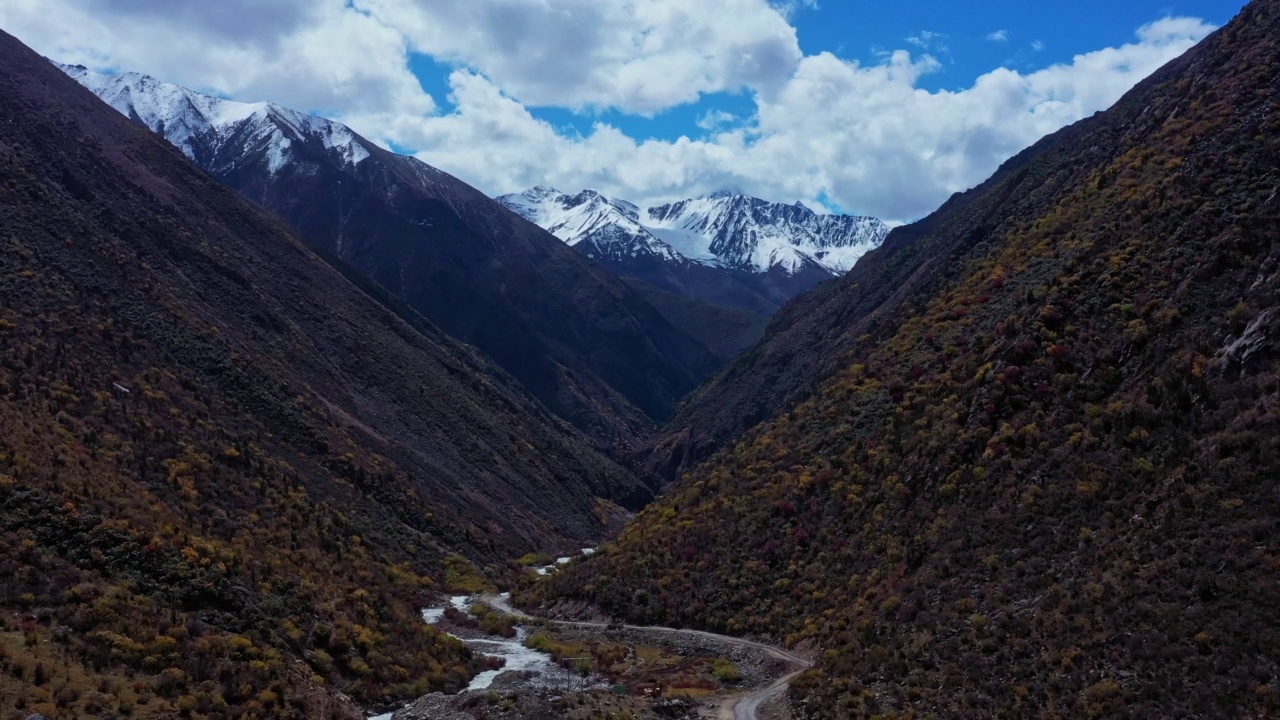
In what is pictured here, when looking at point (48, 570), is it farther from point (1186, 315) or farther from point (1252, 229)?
point (1252, 229)

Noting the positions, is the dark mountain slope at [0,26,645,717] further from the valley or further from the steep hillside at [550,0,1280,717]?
the steep hillside at [550,0,1280,717]

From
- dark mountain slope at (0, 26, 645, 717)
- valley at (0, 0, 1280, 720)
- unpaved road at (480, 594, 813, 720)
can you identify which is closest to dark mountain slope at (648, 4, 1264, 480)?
valley at (0, 0, 1280, 720)

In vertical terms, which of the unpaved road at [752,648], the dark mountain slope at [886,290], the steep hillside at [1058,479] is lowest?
the unpaved road at [752,648]

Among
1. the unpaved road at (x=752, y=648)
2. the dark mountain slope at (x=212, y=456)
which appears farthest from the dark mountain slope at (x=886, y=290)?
the unpaved road at (x=752, y=648)

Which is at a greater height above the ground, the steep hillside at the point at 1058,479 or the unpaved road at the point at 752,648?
the steep hillside at the point at 1058,479

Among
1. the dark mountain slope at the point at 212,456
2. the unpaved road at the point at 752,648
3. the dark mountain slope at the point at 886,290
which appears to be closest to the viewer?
the dark mountain slope at the point at 212,456

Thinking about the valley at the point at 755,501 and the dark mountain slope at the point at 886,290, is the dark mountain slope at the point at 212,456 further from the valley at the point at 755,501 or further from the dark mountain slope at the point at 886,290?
the dark mountain slope at the point at 886,290

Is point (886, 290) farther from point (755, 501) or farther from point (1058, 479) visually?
point (1058, 479)
